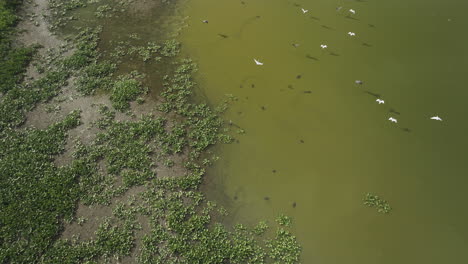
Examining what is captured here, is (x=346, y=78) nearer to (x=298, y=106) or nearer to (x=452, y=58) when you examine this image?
(x=298, y=106)

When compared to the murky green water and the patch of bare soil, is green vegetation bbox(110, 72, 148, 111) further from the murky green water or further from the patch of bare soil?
the murky green water

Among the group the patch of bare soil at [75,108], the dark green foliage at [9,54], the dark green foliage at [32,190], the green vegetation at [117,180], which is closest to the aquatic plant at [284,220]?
the green vegetation at [117,180]

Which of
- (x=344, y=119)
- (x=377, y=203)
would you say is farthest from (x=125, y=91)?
(x=377, y=203)

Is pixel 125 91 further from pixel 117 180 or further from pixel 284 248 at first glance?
pixel 284 248

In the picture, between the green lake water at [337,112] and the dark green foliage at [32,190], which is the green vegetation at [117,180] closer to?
the dark green foliage at [32,190]

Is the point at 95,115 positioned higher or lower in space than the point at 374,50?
lower

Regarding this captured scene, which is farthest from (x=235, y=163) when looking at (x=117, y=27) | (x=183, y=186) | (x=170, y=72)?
(x=117, y=27)

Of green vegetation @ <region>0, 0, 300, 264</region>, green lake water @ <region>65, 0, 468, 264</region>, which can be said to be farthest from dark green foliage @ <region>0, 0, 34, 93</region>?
green lake water @ <region>65, 0, 468, 264</region>
